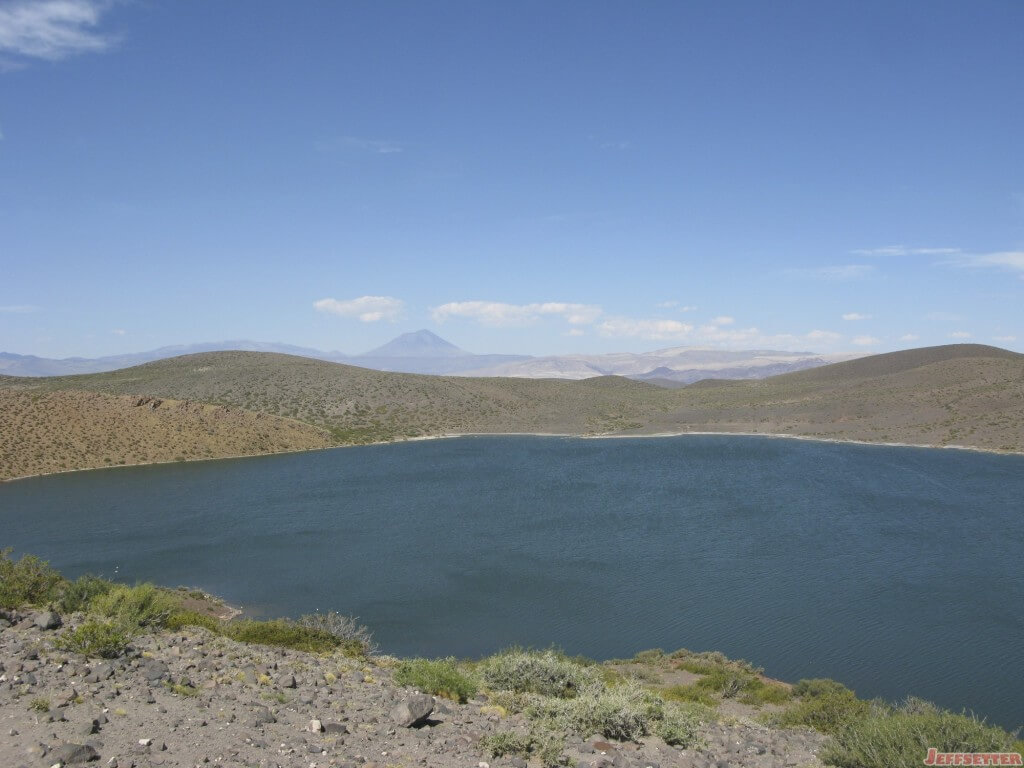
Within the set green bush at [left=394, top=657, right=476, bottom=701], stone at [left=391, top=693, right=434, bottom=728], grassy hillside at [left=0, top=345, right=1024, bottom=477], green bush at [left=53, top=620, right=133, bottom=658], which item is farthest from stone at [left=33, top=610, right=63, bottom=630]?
grassy hillside at [left=0, top=345, right=1024, bottom=477]

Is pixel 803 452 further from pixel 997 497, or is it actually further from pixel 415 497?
pixel 415 497

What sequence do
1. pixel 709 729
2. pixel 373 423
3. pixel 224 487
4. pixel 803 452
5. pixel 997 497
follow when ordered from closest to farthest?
1. pixel 709 729
2. pixel 997 497
3. pixel 224 487
4. pixel 803 452
5. pixel 373 423

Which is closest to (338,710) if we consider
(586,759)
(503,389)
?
(586,759)

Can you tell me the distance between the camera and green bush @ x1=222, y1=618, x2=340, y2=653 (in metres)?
14.3

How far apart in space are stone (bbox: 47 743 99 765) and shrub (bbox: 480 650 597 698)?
7041mm

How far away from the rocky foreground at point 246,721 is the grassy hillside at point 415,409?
49.3 metres

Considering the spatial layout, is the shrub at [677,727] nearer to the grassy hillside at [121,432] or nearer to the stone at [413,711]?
the stone at [413,711]

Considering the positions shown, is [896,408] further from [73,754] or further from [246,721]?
[73,754]

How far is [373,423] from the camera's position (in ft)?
271

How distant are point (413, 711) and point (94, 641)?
5.37 m

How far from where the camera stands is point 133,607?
13.5 metres

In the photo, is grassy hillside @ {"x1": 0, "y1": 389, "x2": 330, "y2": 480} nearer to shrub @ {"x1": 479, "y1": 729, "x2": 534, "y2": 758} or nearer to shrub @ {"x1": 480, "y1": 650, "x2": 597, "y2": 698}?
shrub @ {"x1": 480, "y1": 650, "x2": 597, "y2": 698}

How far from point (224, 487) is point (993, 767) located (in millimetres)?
46187

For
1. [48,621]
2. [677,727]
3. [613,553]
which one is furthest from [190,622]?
[613,553]
